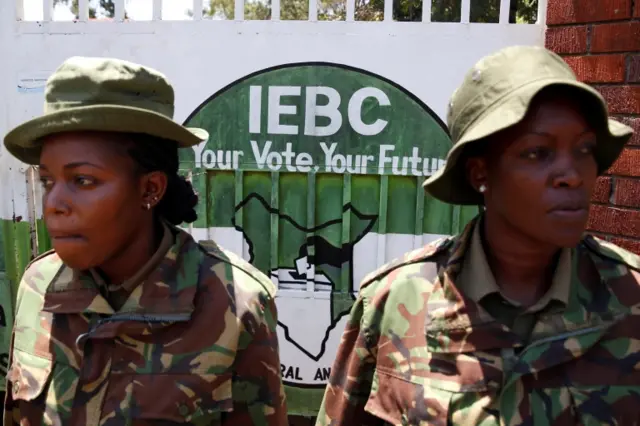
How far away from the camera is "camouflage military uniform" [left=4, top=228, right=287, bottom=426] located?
1.50 metres

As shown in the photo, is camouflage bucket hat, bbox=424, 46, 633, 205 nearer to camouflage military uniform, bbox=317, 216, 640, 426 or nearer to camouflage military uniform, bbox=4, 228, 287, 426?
camouflage military uniform, bbox=317, 216, 640, 426

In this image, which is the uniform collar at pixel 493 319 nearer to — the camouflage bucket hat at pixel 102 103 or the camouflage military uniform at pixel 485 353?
the camouflage military uniform at pixel 485 353

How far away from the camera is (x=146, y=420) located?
1.48 meters

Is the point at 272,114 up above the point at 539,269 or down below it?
above

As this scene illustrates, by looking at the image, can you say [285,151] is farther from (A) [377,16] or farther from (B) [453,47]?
(A) [377,16]

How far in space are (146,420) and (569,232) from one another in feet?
3.56

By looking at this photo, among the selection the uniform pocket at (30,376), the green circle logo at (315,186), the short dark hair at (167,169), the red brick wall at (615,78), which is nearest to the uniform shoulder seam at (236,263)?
the short dark hair at (167,169)

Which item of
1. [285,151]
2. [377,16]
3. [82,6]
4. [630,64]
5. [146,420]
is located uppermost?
[377,16]

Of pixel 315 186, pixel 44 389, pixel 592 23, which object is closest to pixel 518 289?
pixel 44 389

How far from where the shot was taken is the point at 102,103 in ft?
4.84

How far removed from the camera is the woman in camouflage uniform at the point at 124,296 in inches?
57.0

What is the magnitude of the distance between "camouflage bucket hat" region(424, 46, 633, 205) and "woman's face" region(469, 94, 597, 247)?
1.8 inches

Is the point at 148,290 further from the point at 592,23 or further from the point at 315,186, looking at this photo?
the point at 592,23

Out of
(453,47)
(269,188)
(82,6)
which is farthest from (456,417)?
(82,6)
